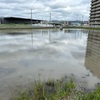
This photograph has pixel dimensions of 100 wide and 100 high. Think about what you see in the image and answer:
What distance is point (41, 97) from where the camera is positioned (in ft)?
26.0

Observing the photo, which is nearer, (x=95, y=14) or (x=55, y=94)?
(x=55, y=94)

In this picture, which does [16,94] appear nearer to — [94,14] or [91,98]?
[91,98]

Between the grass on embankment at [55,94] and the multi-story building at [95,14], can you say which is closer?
the grass on embankment at [55,94]

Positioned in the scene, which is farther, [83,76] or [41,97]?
[83,76]

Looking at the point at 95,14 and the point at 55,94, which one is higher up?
the point at 95,14

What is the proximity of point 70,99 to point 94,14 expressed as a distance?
134 metres

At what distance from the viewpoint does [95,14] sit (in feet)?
433

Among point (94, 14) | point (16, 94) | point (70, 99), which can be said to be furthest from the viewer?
A: point (94, 14)

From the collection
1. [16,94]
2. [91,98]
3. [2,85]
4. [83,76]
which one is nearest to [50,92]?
[16,94]

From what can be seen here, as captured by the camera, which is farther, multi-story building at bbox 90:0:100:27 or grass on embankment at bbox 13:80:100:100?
multi-story building at bbox 90:0:100:27

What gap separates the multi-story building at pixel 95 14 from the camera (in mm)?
125512

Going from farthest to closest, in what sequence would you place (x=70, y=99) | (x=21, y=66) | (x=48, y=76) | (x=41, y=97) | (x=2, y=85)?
(x=21, y=66)
(x=48, y=76)
(x=2, y=85)
(x=41, y=97)
(x=70, y=99)

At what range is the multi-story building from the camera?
412 ft

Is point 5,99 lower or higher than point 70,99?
lower
